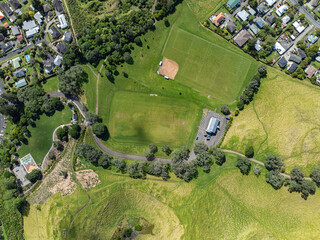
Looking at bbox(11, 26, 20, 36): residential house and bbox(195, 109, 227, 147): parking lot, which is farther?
bbox(11, 26, 20, 36): residential house

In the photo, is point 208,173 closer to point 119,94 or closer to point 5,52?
point 119,94

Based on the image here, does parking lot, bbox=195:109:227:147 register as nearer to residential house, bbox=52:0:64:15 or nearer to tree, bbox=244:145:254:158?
tree, bbox=244:145:254:158

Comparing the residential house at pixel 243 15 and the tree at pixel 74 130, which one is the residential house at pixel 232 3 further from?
the tree at pixel 74 130

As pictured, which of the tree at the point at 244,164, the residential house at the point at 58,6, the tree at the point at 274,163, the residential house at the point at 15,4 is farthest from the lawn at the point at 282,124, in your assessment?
the residential house at the point at 15,4

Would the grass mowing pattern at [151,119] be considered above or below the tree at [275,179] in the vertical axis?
above

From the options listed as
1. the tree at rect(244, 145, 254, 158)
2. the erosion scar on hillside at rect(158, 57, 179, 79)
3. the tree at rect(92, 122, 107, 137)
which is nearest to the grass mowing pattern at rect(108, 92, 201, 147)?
the tree at rect(92, 122, 107, 137)

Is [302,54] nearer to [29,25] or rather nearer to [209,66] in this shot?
[209,66]
